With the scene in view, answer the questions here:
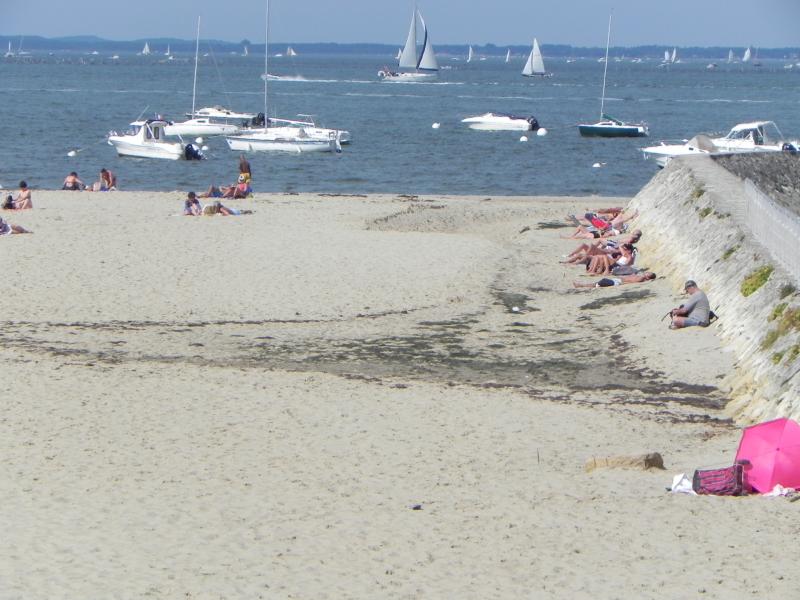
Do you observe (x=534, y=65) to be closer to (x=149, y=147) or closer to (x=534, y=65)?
(x=534, y=65)

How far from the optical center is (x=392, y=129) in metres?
75.1

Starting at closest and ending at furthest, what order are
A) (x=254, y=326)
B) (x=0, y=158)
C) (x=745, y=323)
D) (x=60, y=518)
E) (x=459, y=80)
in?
(x=60, y=518) → (x=745, y=323) → (x=254, y=326) → (x=0, y=158) → (x=459, y=80)

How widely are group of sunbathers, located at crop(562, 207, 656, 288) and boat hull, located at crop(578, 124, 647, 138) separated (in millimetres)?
35848

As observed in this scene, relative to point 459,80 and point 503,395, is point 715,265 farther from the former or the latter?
point 459,80

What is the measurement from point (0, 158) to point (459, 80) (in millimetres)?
114695

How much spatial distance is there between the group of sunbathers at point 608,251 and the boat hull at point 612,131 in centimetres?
3585

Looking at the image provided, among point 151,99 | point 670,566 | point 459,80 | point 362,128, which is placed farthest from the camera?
point 459,80

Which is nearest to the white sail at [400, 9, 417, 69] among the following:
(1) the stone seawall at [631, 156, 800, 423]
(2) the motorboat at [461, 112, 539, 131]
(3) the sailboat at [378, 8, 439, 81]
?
(3) the sailboat at [378, 8, 439, 81]

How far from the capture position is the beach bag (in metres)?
11.9

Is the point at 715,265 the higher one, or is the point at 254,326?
the point at 715,265

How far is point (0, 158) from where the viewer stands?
5375cm

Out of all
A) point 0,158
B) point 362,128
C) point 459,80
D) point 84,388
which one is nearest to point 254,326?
point 84,388

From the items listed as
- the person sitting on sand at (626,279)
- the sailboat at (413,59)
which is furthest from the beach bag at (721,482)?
the sailboat at (413,59)

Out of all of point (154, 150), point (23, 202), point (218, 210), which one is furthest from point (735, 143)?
point (23, 202)
